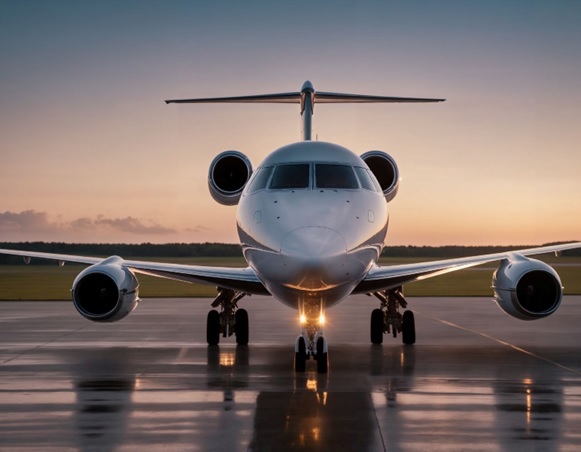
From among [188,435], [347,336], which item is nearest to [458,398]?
[188,435]

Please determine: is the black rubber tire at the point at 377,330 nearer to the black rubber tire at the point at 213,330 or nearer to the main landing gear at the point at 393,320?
the main landing gear at the point at 393,320

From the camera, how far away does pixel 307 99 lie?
19891 mm

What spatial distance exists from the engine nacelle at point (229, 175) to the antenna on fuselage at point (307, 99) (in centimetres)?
259

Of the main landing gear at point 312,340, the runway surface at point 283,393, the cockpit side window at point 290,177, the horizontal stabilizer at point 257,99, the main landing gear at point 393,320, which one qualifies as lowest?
the runway surface at point 283,393

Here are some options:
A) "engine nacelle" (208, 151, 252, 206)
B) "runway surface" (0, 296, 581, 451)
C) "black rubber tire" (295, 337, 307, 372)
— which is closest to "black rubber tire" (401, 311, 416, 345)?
"runway surface" (0, 296, 581, 451)

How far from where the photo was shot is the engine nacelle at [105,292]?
51.0ft

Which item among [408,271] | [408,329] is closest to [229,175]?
[408,271]

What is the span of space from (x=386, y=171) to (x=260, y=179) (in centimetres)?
483

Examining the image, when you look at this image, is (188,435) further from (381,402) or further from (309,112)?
(309,112)

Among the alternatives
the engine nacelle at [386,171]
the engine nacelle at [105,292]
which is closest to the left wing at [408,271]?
the engine nacelle at [386,171]

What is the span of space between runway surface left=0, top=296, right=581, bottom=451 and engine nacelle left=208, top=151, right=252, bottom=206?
3122 mm

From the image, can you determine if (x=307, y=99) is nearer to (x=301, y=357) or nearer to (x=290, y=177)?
(x=290, y=177)

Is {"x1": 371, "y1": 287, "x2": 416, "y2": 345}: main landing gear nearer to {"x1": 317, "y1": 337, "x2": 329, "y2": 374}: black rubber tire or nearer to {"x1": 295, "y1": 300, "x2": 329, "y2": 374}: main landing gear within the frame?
{"x1": 295, "y1": 300, "x2": 329, "y2": 374}: main landing gear

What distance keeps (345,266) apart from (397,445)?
4.75m
